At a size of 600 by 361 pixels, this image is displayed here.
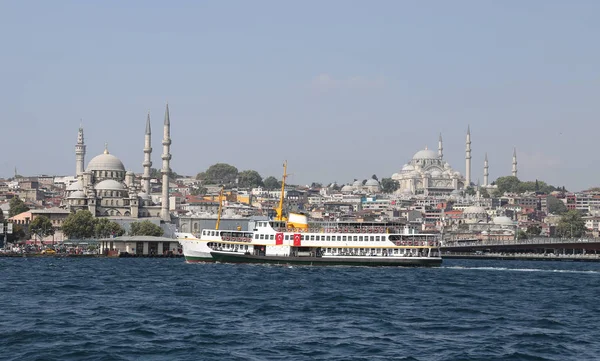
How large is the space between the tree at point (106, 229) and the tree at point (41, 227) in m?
4.31

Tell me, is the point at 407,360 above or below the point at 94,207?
below

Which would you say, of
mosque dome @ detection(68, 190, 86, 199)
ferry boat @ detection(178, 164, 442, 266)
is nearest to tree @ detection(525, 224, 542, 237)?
mosque dome @ detection(68, 190, 86, 199)

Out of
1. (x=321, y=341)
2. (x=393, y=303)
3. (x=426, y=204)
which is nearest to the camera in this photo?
(x=321, y=341)

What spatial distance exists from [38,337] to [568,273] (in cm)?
4122

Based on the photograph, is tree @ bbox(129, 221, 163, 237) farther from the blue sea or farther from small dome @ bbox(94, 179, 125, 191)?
the blue sea

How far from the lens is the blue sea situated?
2531cm

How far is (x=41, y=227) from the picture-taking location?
10338 cm

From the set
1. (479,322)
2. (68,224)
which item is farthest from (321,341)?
(68,224)

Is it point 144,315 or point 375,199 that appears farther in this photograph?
point 375,199

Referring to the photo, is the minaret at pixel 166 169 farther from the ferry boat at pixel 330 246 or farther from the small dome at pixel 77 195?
the ferry boat at pixel 330 246

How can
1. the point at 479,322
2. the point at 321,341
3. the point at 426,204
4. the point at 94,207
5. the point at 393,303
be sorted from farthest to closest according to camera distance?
the point at 426,204 → the point at 94,207 → the point at 393,303 → the point at 479,322 → the point at 321,341

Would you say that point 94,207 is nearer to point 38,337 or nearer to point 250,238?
point 250,238

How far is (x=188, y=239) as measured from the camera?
66438mm

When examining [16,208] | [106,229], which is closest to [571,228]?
[106,229]
